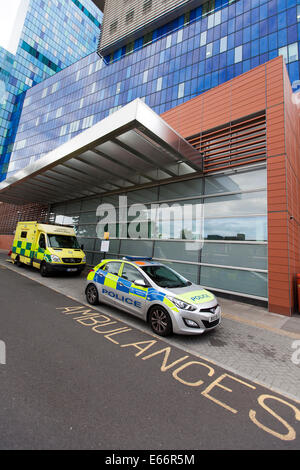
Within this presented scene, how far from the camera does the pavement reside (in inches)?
128

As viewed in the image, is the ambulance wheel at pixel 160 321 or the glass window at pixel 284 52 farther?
the glass window at pixel 284 52

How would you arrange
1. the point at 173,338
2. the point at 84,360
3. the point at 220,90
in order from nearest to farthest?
the point at 84,360 < the point at 173,338 < the point at 220,90

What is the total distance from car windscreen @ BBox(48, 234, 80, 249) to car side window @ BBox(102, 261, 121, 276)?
5.46m

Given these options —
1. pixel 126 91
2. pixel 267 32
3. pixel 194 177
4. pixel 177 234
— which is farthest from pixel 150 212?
pixel 126 91

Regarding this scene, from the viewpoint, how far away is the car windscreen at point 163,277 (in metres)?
4.94

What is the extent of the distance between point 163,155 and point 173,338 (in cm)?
657

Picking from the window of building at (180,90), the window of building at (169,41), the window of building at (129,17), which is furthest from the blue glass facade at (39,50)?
the window of building at (180,90)

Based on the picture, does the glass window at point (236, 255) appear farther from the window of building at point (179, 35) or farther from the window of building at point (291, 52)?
the window of building at point (179, 35)

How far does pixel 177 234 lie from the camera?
32.1 ft

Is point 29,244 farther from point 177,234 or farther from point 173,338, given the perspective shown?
point 173,338

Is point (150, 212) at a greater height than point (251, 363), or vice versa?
point (150, 212)

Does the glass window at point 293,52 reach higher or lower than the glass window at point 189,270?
higher

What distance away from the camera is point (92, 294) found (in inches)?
242

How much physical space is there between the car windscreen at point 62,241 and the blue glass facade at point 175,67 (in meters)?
30.0
